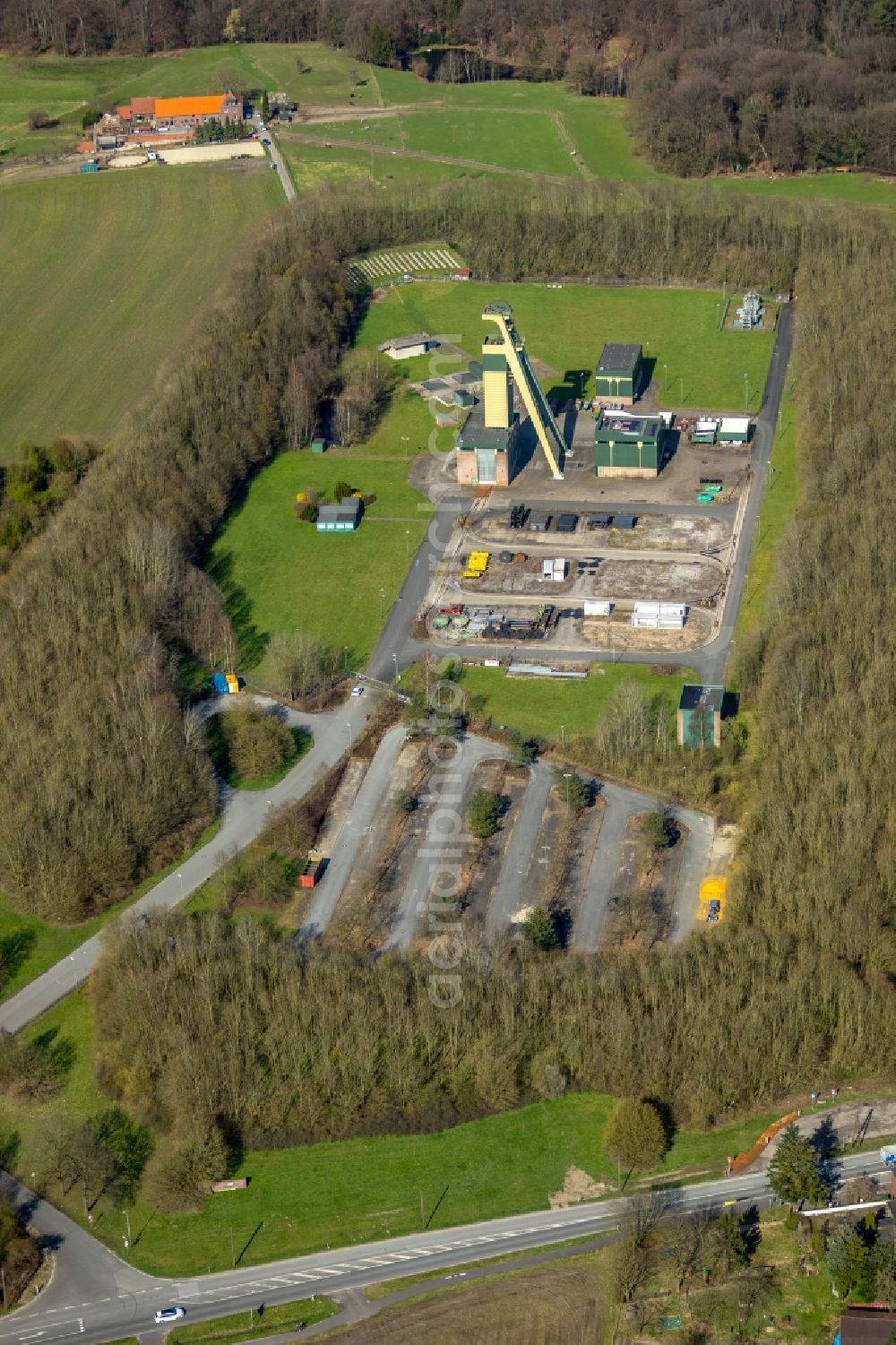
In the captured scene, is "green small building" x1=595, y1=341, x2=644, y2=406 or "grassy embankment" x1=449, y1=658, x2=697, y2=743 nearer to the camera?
"grassy embankment" x1=449, y1=658, x2=697, y2=743

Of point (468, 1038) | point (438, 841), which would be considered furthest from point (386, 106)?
point (468, 1038)

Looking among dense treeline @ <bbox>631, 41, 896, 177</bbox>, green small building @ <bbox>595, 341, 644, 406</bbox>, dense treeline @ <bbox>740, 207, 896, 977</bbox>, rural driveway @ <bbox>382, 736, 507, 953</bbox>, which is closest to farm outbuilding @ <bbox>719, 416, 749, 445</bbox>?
dense treeline @ <bbox>740, 207, 896, 977</bbox>

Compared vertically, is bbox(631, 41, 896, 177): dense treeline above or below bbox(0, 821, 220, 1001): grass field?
above

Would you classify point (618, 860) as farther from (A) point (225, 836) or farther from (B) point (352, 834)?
(A) point (225, 836)

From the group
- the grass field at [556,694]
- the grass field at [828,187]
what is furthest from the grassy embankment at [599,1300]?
the grass field at [828,187]

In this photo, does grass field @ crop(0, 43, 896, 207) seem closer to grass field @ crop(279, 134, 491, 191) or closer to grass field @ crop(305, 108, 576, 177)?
grass field @ crop(305, 108, 576, 177)

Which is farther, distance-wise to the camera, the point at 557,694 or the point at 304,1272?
the point at 557,694

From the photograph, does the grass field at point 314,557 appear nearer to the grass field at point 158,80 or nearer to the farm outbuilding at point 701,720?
the farm outbuilding at point 701,720
